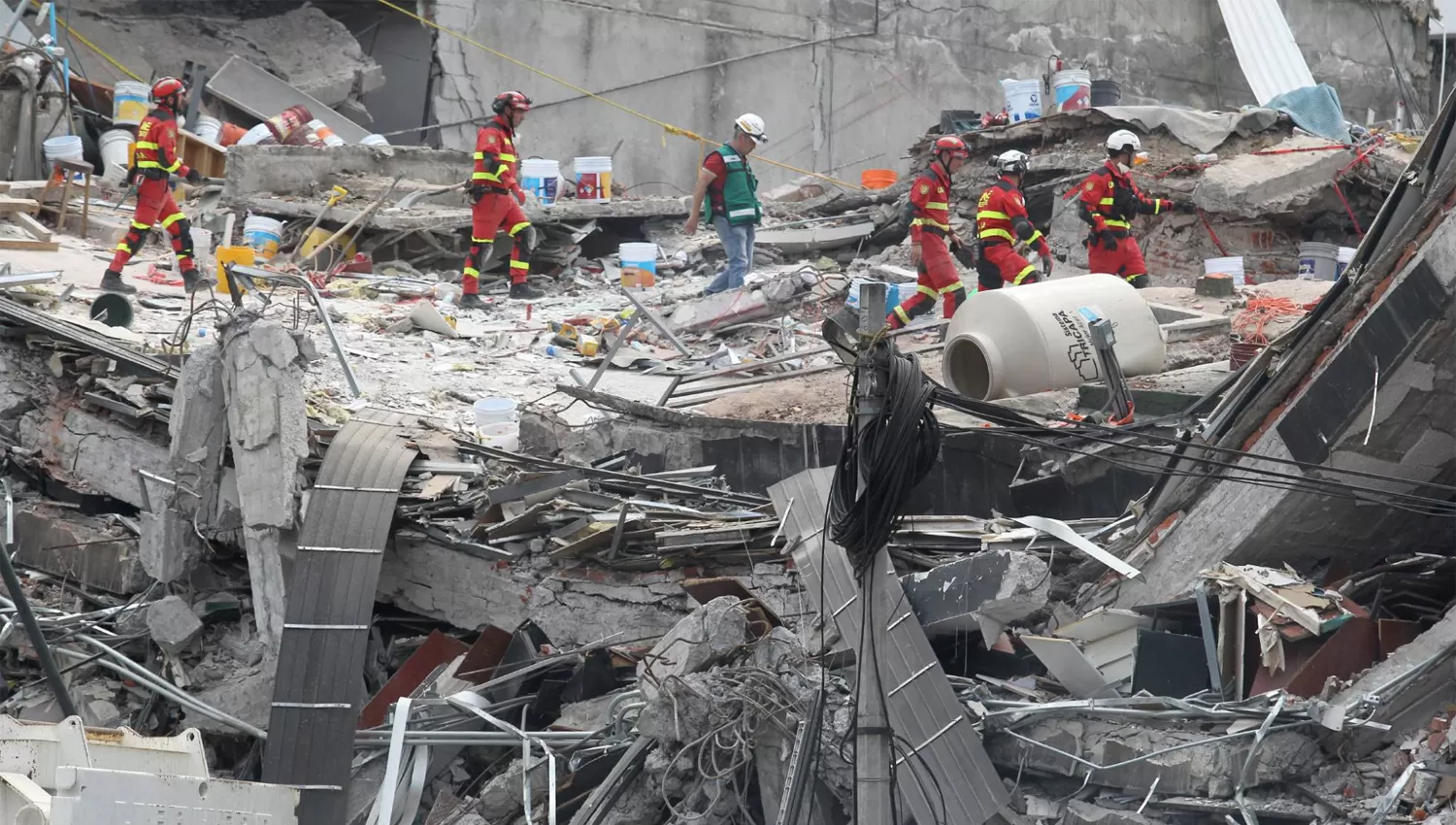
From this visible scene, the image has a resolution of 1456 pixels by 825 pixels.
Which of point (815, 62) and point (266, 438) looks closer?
point (266, 438)

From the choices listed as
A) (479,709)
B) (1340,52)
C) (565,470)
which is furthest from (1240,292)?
(1340,52)

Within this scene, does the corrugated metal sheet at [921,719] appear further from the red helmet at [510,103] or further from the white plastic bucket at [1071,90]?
the white plastic bucket at [1071,90]

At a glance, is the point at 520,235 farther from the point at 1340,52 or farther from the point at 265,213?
the point at 1340,52

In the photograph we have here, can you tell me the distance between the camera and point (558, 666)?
7.93 m

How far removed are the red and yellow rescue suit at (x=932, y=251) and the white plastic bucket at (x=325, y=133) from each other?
7.12 meters

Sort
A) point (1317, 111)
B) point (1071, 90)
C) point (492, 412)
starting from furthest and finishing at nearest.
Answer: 1. point (1317, 111)
2. point (1071, 90)
3. point (492, 412)

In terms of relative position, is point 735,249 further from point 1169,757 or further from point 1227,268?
point 1169,757

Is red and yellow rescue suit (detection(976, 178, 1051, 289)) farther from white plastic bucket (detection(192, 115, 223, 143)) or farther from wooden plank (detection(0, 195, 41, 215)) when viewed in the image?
white plastic bucket (detection(192, 115, 223, 143))

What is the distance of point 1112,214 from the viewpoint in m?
11.9

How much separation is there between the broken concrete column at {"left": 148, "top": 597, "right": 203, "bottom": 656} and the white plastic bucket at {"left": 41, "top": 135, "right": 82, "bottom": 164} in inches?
341

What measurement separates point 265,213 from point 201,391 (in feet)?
22.4

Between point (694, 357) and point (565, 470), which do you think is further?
point (694, 357)

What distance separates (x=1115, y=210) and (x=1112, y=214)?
0.04 metres

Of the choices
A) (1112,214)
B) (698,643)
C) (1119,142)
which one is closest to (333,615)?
(698,643)
